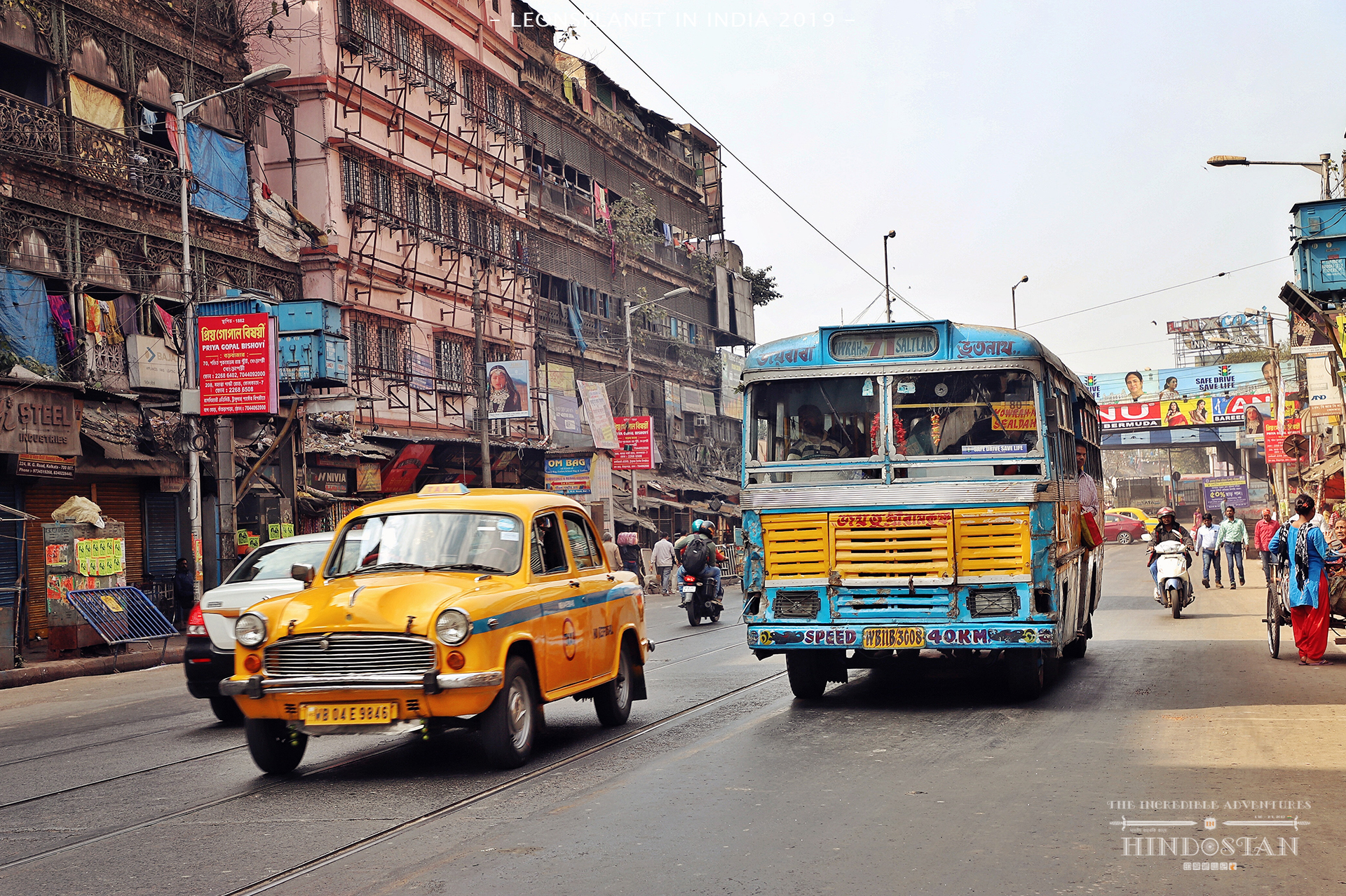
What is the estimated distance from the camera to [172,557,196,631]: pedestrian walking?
2405 cm

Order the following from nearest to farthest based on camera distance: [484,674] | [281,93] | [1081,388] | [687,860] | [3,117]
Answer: [687,860], [484,674], [1081,388], [3,117], [281,93]

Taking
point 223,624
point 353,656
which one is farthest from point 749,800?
point 223,624

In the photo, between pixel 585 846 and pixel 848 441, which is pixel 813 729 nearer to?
pixel 848 441

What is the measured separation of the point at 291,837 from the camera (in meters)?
6.83

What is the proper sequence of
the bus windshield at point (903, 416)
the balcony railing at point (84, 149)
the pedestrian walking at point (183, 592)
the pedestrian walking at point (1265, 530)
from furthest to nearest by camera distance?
the pedestrian walking at point (1265, 530), the pedestrian walking at point (183, 592), the balcony railing at point (84, 149), the bus windshield at point (903, 416)

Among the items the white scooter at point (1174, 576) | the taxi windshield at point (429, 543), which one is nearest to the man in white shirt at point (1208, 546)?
the white scooter at point (1174, 576)

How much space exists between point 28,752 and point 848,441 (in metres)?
7.29

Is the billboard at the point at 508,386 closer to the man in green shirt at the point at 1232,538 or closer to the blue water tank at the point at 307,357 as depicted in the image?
the blue water tank at the point at 307,357

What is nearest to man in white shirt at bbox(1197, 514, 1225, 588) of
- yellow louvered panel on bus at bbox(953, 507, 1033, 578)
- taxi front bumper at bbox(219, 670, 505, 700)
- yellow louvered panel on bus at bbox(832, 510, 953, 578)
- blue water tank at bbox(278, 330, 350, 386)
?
blue water tank at bbox(278, 330, 350, 386)

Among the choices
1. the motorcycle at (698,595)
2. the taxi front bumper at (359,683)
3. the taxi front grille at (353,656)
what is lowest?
the motorcycle at (698,595)

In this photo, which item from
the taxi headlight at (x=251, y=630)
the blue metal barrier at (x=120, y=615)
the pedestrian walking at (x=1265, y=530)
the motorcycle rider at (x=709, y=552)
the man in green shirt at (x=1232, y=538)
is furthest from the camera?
the man in green shirt at (x=1232, y=538)

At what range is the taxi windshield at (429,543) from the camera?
362 inches

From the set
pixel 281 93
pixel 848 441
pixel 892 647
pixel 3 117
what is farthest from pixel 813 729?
pixel 281 93

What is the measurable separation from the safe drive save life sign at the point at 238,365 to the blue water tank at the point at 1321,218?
18.3 m
